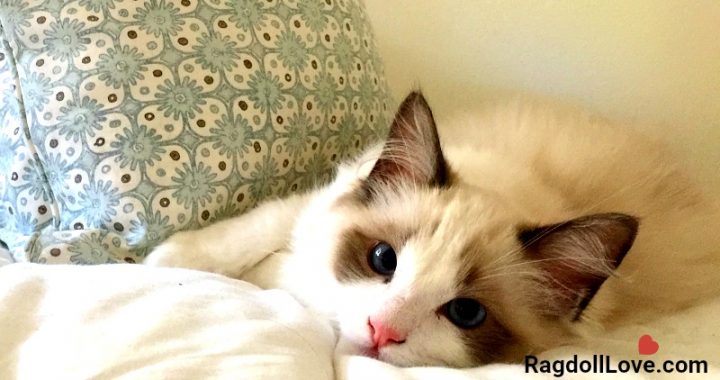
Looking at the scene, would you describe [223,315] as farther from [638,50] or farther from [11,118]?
[638,50]

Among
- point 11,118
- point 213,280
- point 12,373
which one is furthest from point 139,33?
point 12,373

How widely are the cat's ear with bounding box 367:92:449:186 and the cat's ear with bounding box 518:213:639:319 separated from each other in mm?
153

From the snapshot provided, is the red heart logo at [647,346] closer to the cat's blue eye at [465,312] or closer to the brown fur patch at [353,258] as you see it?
the cat's blue eye at [465,312]

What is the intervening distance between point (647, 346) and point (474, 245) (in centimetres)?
30

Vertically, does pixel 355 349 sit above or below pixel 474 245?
below

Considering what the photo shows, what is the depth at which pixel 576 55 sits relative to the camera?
5.80ft

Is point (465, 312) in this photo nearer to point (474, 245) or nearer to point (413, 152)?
point (474, 245)

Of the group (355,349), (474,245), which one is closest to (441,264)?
(474,245)

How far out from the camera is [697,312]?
3.71 ft

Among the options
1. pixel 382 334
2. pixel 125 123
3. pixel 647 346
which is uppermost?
pixel 125 123

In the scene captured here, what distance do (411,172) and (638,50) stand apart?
0.96 meters

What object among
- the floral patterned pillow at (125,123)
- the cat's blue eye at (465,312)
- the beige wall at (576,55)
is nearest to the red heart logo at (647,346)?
the cat's blue eye at (465,312)

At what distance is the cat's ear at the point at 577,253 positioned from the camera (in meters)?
0.89

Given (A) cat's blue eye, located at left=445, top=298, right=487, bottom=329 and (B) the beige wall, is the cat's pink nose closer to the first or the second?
(A) cat's blue eye, located at left=445, top=298, right=487, bottom=329
